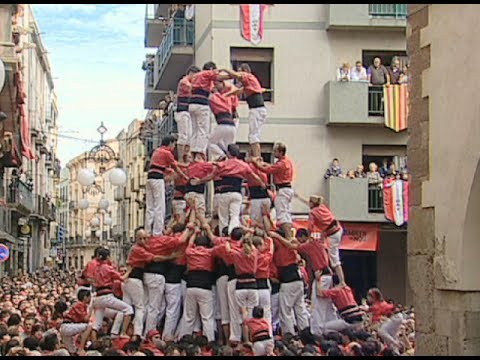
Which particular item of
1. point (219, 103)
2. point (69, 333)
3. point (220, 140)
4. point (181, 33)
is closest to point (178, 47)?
point (181, 33)

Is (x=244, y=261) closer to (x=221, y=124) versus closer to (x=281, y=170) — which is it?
(x=281, y=170)

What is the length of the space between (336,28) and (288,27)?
132 cm

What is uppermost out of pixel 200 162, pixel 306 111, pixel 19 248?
pixel 306 111

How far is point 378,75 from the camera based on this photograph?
2569 cm

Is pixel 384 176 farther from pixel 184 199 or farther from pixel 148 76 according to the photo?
pixel 148 76

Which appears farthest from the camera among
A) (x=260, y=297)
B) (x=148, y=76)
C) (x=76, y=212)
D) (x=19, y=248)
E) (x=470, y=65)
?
(x=76, y=212)

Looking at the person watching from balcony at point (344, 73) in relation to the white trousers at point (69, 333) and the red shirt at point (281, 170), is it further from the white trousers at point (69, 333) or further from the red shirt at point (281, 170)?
the white trousers at point (69, 333)

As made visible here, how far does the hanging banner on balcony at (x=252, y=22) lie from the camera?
24439 millimetres

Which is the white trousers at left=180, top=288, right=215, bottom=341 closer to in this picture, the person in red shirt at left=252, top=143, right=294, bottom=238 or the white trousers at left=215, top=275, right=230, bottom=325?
the white trousers at left=215, top=275, right=230, bottom=325

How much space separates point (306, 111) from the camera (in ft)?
85.6

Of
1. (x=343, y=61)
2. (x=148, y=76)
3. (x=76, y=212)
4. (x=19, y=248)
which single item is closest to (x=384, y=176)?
(x=343, y=61)

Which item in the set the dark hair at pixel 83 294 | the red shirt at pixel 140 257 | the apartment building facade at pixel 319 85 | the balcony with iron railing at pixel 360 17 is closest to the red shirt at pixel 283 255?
the red shirt at pixel 140 257

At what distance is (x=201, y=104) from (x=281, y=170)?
1.68 m

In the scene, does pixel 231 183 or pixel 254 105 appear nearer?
pixel 231 183
